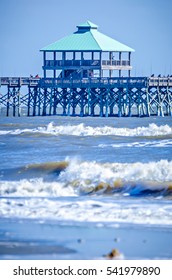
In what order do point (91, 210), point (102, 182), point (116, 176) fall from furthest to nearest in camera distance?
point (116, 176) → point (102, 182) → point (91, 210)

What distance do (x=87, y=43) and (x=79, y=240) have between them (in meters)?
51.8

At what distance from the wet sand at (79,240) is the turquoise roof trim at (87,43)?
4887 cm

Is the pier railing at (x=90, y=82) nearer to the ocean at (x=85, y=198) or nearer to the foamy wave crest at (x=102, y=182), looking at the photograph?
the ocean at (x=85, y=198)

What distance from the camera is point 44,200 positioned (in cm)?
2144

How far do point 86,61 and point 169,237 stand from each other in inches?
1964

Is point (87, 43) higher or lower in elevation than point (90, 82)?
higher

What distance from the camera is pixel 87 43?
2670 inches

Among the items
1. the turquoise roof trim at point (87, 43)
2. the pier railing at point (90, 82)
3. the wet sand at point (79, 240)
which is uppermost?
the turquoise roof trim at point (87, 43)

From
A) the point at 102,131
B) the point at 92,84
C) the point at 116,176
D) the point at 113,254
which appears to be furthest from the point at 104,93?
the point at 113,254

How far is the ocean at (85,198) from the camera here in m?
16.3

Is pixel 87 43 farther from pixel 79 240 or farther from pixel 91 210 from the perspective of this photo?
pixel 79 240

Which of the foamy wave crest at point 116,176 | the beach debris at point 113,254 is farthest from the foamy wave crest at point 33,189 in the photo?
the beach debris at point 113,254
